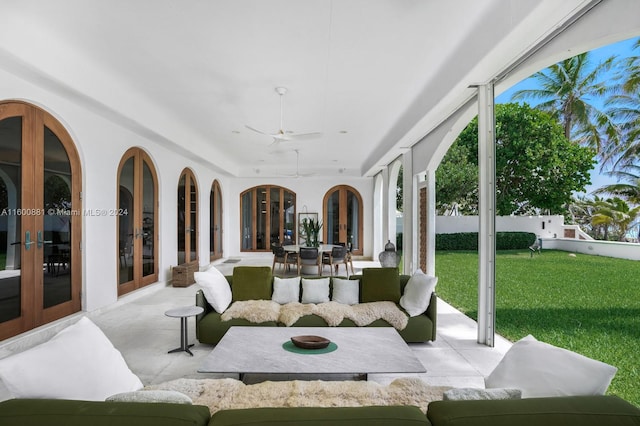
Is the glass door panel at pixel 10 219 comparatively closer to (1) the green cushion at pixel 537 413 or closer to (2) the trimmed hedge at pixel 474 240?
(1) the green cushion at pixel 537 413

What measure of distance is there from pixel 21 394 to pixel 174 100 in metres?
4.97

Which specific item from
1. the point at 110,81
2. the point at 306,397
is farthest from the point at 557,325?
the point at 110,81

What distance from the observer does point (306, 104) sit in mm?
5789

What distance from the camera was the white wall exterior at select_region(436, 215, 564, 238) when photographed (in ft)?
52.3

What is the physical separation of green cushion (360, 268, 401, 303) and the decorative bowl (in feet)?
4.64

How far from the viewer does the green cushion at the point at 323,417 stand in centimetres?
110

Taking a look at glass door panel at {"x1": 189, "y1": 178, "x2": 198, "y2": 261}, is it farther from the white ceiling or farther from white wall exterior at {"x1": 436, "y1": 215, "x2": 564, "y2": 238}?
white wall exterior at {"x1": 436, "y1": 215, "x2": 564, "y2": 238}

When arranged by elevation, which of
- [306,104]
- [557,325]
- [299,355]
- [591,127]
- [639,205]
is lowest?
[557,325]

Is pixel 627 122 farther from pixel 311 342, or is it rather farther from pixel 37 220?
pixel 37 220

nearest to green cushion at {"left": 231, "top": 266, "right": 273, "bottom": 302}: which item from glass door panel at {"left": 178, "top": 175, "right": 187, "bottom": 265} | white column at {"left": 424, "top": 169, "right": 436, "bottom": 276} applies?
white column at {"left": 424, "top": 169, "right": 436, "bottom": 276}

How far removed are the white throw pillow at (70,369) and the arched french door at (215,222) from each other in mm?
9238

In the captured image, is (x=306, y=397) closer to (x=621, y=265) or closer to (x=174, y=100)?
(x=174, y=100)

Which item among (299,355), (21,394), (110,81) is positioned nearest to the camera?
(21,394)

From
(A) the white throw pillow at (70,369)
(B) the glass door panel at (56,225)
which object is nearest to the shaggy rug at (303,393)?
(A) the white throw pillow at (70,369)
